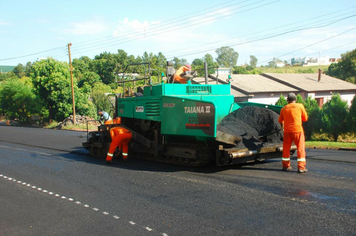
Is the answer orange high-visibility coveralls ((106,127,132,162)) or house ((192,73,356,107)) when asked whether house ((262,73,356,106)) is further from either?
orange high-visibility coveralls ((106,127,132,162))

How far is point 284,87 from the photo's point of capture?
38.9 m

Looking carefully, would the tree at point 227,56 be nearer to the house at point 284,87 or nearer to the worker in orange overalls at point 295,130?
the house at point 284,87

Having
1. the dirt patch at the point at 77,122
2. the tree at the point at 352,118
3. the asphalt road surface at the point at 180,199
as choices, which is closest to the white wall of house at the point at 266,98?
the dirt patch at the point at 77,122

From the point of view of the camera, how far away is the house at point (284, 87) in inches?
1420

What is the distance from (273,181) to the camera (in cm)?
673

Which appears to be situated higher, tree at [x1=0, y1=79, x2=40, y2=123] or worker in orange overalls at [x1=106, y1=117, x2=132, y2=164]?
tree at [x1=0, y1=79, x2=40, y2=123]

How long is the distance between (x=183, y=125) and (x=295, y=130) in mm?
2251

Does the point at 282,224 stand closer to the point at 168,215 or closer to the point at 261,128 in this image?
the point at 168,215

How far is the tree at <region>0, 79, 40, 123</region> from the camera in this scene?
127 feet

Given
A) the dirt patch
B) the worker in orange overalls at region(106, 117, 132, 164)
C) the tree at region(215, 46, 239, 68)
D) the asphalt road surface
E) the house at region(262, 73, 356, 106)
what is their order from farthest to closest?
the tree at region(215, 46, 239, 68) < the house at region(262, 73, 356, 106) < the dirt patch < the worker in orange overalls at region(106, 117, 132, 164) < the asphalt road surface

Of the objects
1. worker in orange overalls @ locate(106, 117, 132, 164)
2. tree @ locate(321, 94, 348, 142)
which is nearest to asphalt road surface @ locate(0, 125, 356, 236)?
worker in orange overalls @ locate(106, 117, 132, 164)

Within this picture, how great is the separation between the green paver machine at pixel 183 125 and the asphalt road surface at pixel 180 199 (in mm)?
356

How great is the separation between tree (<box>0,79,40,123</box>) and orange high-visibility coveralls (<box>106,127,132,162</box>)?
31329mm

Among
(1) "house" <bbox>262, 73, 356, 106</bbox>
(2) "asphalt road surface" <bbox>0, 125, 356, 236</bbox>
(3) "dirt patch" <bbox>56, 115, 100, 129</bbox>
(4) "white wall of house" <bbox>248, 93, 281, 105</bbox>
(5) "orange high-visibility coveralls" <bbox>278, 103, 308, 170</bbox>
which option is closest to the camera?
(2) "asphalt road surface" <bbox>0, 125, 356, 236</bbox>
